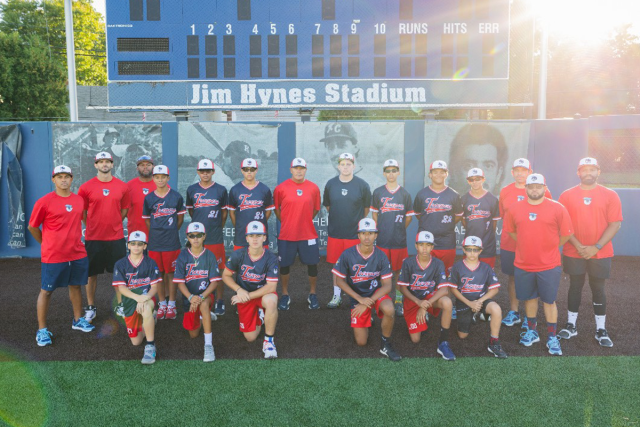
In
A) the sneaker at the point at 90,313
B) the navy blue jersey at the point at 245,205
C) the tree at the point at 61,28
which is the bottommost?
the sneaker at the point at 90,313

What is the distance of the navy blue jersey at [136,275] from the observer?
5.07 meters

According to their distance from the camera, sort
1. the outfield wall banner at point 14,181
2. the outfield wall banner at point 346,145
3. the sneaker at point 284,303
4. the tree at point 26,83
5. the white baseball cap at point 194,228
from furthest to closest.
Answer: the tree at point 26,83, the outfield wall banner at point 346,145, the outfield wall banner at point 14,181, the sneaker at point 284,303, the white baseball cap at point 194,228

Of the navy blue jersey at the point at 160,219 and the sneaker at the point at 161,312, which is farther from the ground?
the navy blue jersey at the point at 160,219

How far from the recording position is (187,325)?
5.17 m

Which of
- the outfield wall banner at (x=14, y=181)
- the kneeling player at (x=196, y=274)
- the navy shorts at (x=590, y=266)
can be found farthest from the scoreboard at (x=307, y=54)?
the navy shorts at (x=590, y=266)

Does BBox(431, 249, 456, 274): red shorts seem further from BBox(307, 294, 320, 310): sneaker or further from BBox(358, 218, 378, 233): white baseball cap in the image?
BBox(307, 294, 320, 310): sneaker

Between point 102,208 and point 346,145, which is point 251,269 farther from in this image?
point 346,145

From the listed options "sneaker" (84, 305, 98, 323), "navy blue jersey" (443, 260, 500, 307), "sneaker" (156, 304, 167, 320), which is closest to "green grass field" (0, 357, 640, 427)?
"navy blue jersey" (443, 260, 500, 307)

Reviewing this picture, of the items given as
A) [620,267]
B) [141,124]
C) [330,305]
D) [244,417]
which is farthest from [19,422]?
[620,267]

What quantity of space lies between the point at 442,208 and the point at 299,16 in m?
6.98

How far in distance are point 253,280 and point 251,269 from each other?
0.13 meters

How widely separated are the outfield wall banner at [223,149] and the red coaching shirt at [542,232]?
554cm

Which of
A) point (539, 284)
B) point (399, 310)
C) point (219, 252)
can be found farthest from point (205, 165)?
point (539, 284)

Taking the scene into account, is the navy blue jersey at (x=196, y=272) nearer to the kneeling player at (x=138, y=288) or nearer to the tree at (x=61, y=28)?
the kneeling player at (x=138, y=288)
